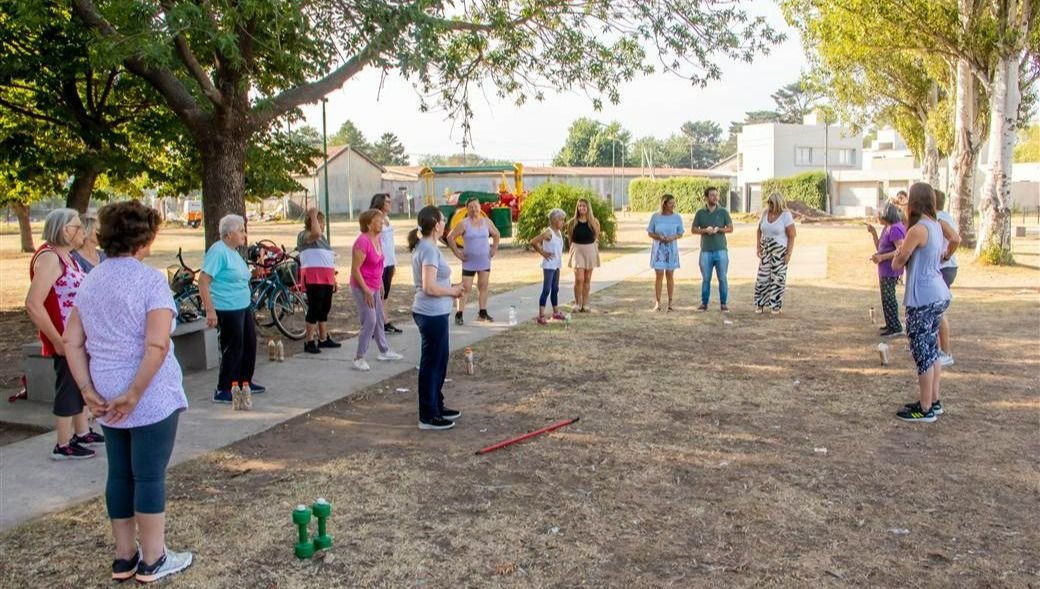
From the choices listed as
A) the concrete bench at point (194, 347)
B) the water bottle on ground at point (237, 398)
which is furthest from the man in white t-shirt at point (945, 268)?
the concrete bench at point (194, 347)

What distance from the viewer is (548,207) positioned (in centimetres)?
2398

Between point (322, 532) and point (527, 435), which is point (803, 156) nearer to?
point (527, 435)

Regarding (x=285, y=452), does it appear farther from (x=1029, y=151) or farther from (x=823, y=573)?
(x=1029, y=151)

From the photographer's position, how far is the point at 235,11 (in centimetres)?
799

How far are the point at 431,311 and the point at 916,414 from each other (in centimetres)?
376

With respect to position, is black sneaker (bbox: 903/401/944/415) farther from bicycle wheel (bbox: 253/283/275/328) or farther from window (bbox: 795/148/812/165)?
window (bbox: 795/148/812/165)

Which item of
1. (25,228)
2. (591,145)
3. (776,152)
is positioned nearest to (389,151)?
(591,145)

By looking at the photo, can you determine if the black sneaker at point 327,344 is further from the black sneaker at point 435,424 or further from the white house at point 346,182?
the white house at point 346,182

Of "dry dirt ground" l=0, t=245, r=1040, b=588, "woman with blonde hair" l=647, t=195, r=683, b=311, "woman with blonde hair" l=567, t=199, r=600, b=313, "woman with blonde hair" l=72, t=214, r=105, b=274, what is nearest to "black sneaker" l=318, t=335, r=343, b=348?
"dry dirt ground" l=0, t=245, r=1040, b=588

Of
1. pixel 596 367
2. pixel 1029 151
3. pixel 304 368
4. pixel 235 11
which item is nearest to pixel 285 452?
pixel 304 368

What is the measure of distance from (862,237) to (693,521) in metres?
28.8

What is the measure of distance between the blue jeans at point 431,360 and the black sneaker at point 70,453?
2283mm

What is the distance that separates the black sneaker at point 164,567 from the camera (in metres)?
3.81

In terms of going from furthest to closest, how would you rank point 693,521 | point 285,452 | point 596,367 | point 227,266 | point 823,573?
1. point 596,367
2. point 227,266
3. point 285,452
4. point 693,521
5. point 823,573
